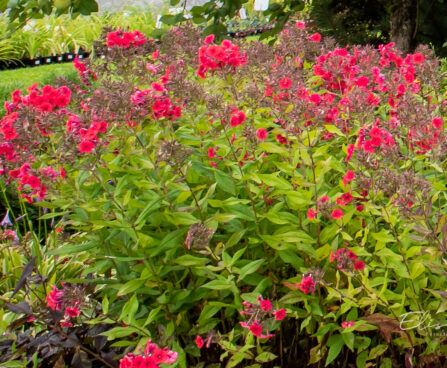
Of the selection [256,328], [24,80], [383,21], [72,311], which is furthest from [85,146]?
[383,21]

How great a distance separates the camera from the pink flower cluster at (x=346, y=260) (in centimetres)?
171

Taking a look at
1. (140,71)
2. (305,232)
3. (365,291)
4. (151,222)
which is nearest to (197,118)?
(140,71)

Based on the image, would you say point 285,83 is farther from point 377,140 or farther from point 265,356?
point 265,356

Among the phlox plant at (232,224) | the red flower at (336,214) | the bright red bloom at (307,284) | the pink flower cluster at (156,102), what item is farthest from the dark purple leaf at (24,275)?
the red flower at (336,214)

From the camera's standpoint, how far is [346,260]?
171cm

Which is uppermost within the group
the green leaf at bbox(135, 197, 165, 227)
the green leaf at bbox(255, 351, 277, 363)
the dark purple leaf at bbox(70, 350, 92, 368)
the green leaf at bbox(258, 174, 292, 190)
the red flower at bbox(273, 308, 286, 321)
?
the green leaf at bbox(258, 174, 292, 190)

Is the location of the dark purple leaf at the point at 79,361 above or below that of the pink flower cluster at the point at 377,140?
below

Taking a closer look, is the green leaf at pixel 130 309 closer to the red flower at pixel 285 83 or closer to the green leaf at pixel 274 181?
the green leaf at pixel 274 181

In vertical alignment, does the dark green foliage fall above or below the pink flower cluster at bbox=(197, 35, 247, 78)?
below

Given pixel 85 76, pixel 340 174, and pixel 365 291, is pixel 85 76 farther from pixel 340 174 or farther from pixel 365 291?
pixel 365 291

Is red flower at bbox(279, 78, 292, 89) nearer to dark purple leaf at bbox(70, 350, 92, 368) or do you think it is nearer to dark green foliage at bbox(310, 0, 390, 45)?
dark purple leaf at bbox(70, 350, 92, 368)

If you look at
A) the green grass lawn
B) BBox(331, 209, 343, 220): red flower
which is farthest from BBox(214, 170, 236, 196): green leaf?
the green grass lawn

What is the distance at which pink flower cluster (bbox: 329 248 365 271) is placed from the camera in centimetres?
171

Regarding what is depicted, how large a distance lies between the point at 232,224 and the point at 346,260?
0.47 m
